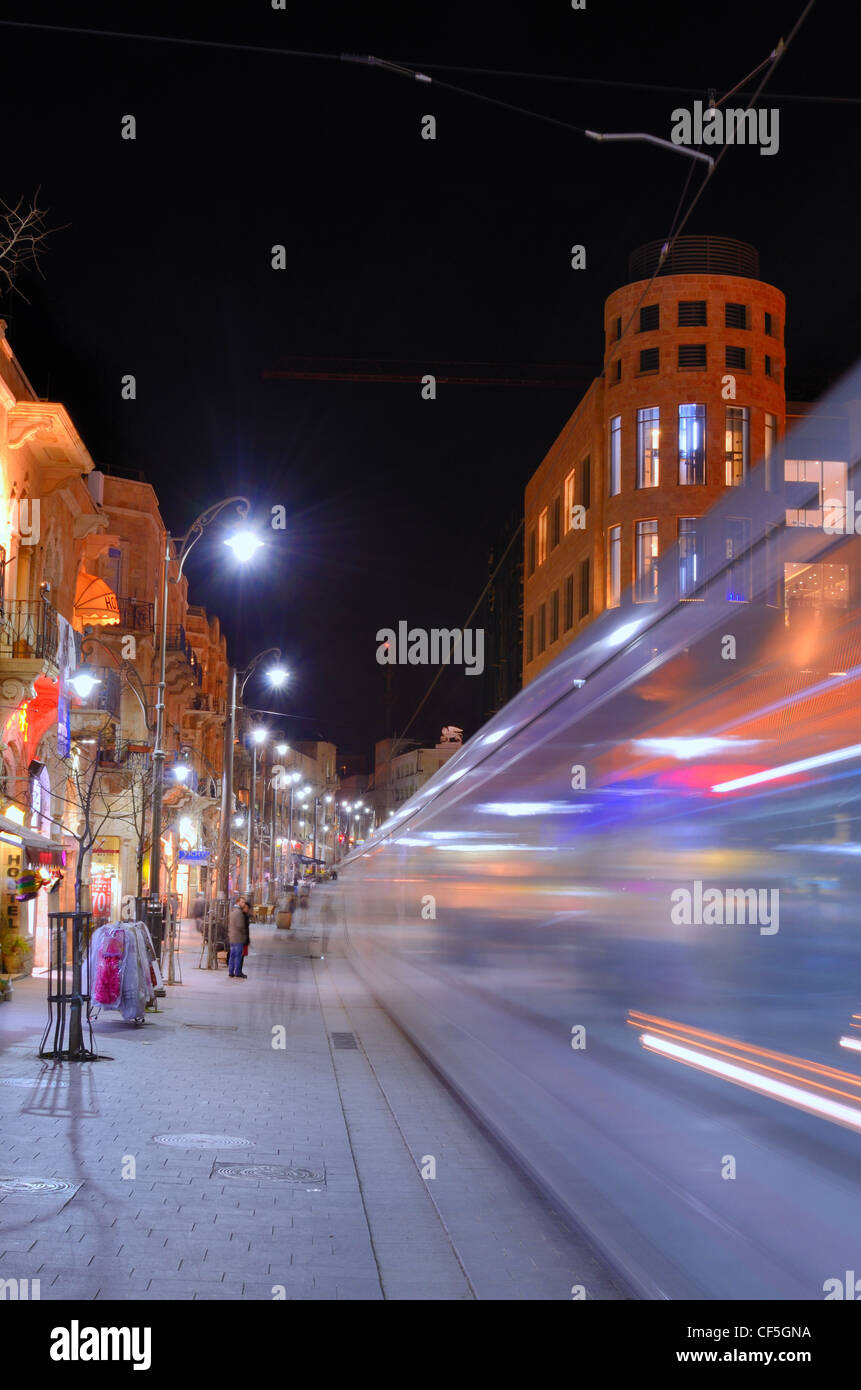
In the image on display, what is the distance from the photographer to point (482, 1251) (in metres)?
7.50

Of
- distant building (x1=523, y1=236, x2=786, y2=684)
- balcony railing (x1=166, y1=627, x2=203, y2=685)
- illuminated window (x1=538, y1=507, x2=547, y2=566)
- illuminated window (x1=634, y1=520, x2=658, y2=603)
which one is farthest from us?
balcony railing (x1=166, y1=627, x2=203, y2=685)

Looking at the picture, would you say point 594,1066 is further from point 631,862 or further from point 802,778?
point 802,778

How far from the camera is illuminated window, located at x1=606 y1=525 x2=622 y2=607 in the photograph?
1543 inches

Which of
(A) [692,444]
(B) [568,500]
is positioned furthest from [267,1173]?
(B) [568,500]

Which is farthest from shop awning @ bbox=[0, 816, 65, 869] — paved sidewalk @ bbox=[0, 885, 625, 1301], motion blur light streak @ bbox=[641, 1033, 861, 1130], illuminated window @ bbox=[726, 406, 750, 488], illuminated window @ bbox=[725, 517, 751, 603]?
illuminated window @ bbox=[726, 406, 750, 488]

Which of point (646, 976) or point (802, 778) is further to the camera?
point (646, 976)

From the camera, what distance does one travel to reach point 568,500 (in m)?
44.2

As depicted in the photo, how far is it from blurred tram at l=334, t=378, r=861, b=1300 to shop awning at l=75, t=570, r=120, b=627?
2402cm

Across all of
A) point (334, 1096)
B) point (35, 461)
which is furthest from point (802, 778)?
point (35, 461)

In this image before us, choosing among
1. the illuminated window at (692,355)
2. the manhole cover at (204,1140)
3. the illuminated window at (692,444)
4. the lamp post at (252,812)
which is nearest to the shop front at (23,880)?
the manhole cover at (204,1140)

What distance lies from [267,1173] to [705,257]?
35.8m

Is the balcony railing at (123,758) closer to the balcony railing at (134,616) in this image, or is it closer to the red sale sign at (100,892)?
the red sale sign at (100,892)

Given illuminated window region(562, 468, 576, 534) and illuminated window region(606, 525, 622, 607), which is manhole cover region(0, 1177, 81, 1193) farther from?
illuminated window region(562, 468, 576, 534)

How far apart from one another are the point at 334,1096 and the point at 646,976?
732 centimetres
